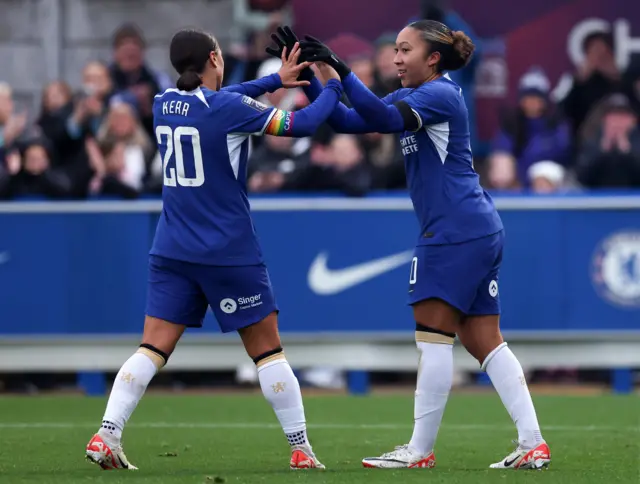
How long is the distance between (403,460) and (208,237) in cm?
146

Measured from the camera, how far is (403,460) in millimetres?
7562

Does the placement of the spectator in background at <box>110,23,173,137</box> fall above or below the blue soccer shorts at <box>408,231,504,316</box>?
above

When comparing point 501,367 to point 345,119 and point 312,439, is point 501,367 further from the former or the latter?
point 312,439

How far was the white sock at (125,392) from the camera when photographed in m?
7.32

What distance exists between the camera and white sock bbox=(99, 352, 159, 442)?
288 inches

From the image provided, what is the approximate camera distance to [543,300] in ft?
42.3

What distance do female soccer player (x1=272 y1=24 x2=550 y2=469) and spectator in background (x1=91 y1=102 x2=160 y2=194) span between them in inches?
246

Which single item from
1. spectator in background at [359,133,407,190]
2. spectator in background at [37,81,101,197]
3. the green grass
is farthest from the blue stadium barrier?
spectator in background at [37,81,101,197]

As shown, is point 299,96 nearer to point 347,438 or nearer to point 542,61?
point 542,61

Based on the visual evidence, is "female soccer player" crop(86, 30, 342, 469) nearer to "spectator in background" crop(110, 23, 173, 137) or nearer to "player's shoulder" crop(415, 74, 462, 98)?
"player's shoulder" crop(415, 74, 462, 98)

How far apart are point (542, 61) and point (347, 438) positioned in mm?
9421

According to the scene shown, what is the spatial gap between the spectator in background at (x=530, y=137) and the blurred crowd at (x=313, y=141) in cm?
1

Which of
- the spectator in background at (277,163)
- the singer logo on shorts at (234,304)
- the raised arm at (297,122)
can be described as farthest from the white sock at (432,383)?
the spectator in background at (277,163)

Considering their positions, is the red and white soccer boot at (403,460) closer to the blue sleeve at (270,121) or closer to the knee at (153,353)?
the knee at (153,353)
